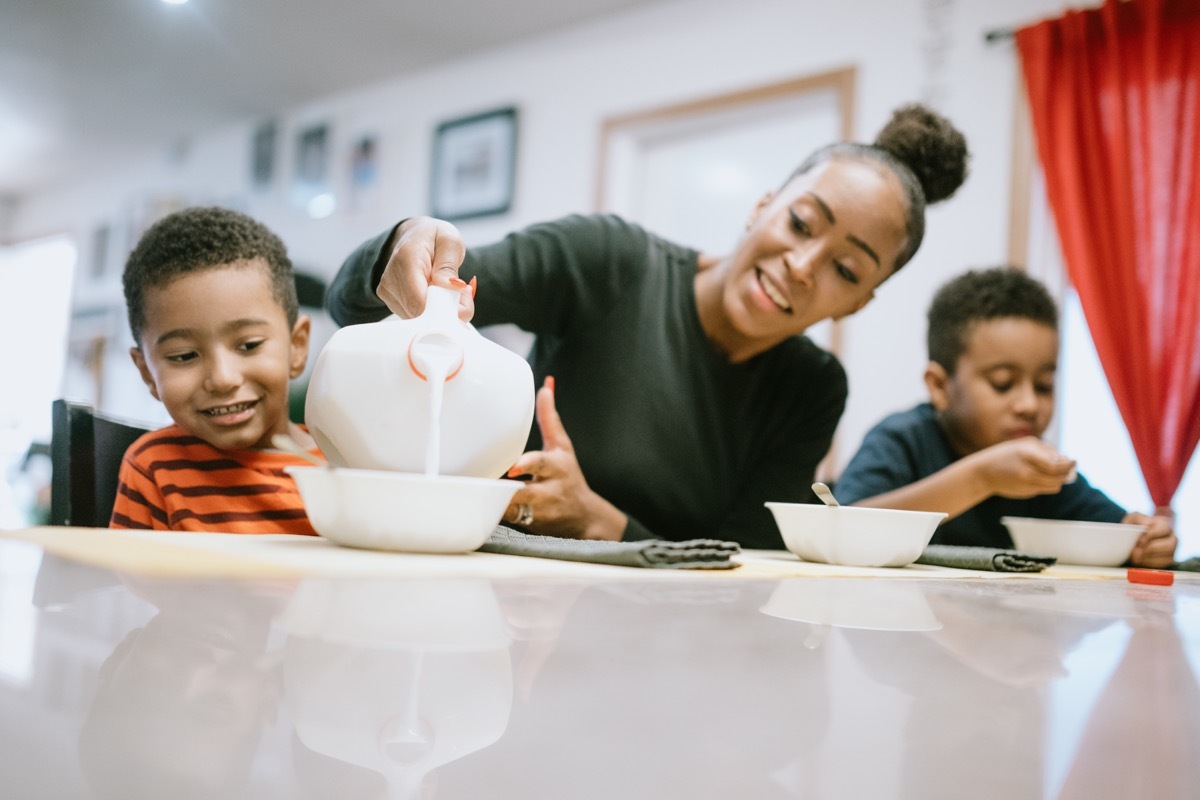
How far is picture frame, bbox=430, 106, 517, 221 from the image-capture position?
3527 mm

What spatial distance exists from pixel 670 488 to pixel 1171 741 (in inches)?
36.0

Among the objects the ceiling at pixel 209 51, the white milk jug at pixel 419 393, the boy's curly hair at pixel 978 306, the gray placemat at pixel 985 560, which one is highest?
the ceiling at pixel 209 51

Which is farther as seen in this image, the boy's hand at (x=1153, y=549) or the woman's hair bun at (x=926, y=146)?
the woman's hair bun at (x=926, y=146)

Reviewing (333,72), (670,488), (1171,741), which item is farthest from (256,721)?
(333,72)

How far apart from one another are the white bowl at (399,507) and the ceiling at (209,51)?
10.3ft

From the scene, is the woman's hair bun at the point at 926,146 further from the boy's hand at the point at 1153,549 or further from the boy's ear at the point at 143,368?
the boy's ear at the point at 143,368

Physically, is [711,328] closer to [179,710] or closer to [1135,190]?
[179,710]

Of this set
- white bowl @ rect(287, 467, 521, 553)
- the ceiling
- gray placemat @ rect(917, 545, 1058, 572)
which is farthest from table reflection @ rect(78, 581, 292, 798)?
the ceiling

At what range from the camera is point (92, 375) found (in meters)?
5.04

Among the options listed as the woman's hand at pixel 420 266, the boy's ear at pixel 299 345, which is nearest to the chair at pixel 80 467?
the boy's ear at pixel 299 345

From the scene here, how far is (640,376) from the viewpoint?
1.15m

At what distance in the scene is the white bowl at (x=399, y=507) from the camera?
0.49 meters

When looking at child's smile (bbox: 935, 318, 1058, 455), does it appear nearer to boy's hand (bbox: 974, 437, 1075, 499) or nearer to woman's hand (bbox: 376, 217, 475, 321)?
boy's hand (bbox: 974, 437, 1075, 499)

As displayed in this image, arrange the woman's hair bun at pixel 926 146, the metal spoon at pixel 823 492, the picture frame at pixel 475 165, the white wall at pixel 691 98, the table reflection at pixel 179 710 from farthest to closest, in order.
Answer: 1. the picture frame at pixel 475 165
2. the white wall at pixel 691 98
3. the woman's hair bun at pixel 926 146
4. the metal spoon at pixel 823 492
5. the table reflection at pixel 179 710
